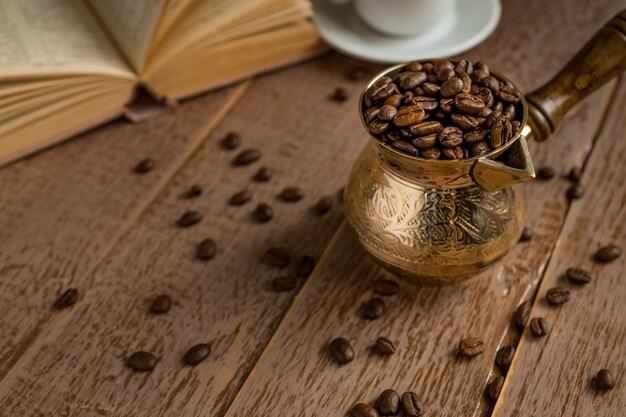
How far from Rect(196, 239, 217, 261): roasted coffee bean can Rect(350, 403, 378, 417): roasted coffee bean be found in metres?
0.37

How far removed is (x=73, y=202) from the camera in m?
1.37

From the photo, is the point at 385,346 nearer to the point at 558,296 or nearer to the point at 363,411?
the point at 363,411

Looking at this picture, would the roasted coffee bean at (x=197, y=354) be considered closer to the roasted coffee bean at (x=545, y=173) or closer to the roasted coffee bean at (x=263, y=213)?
the roasted coffee bean at (x=263, y=213)

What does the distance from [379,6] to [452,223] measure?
70cm

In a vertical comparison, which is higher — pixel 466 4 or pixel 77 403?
pixel 466 4

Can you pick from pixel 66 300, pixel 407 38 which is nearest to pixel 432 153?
pixel 66 300

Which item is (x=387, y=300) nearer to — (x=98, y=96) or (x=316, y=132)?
(x=316, y=132)

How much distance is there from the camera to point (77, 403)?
1076 mm

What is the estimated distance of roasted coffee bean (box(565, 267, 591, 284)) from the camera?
1.20 m

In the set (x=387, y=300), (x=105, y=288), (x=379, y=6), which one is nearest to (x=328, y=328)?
(x=387, y=300)

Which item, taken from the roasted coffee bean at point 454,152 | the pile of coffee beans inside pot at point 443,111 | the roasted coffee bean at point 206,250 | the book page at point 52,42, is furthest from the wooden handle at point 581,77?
the book page at point 52,42

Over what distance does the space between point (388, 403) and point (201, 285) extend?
1.20 ft

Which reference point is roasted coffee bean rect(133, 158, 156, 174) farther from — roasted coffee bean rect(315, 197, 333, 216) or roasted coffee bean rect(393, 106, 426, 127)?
roasted coffee bean rect(393, 106, 426, 127)

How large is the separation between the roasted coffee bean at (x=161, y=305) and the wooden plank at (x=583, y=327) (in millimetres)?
516
